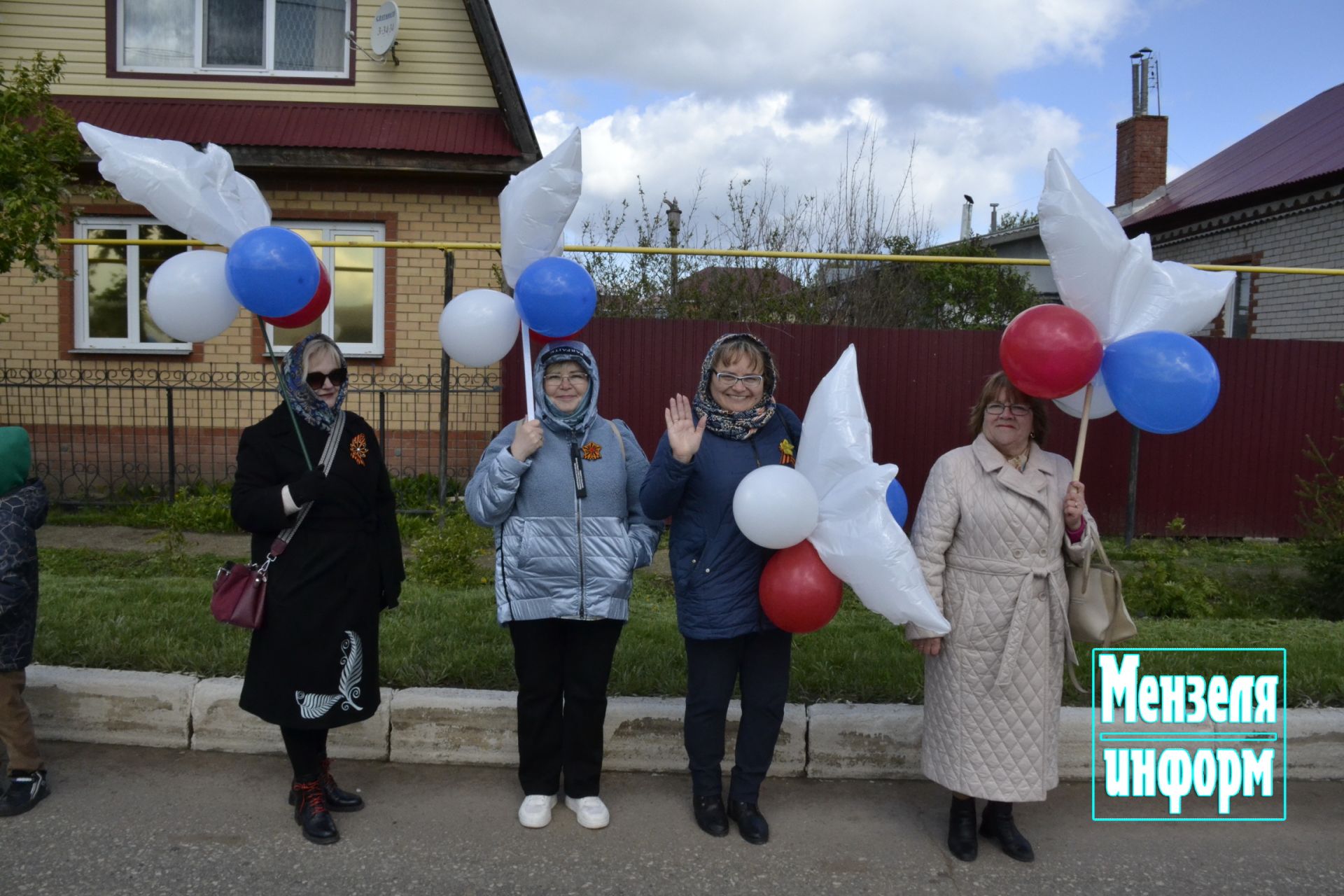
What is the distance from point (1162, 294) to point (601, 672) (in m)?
2.24

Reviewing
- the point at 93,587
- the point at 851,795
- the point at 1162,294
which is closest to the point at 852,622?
the point at 851,795

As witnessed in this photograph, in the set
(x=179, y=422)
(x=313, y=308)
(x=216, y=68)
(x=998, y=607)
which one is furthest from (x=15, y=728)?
(x=216, y=68)

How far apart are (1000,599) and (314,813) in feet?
7.92

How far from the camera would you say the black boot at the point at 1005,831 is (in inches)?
129

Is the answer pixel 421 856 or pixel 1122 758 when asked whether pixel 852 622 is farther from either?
pixel 421 856

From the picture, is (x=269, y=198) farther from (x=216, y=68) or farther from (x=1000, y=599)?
(x=1000, y=599)

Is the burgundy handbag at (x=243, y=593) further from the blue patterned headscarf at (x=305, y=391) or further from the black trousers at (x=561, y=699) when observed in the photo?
the black trousers at (x=561, y=699)

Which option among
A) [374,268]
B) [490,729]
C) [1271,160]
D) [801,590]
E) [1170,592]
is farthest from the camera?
[1271,160]

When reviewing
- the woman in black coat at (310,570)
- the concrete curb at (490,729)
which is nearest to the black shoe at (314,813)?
the woman in black coat at (310,570)

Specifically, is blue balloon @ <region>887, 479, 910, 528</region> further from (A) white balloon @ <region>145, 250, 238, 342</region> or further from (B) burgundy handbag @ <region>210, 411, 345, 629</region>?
(A) white balloon @ <region>145, 250, 238, 342</region>

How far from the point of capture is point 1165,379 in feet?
9.71

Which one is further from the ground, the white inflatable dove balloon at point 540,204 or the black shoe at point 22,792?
the white inflatable dove balloon at point 540,204

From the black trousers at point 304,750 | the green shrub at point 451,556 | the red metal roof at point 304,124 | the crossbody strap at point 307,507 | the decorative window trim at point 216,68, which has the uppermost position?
the decorative window trim at point 216,68

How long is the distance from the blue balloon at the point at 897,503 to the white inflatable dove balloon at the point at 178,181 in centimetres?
236
